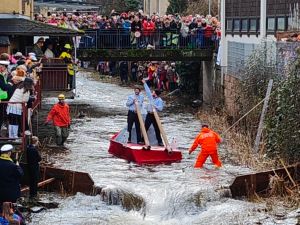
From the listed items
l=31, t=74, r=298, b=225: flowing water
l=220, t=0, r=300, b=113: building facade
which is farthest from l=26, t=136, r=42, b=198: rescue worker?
l=220, t=0, r=300, b=113: building facade

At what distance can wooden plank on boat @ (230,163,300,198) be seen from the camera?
1775 cm

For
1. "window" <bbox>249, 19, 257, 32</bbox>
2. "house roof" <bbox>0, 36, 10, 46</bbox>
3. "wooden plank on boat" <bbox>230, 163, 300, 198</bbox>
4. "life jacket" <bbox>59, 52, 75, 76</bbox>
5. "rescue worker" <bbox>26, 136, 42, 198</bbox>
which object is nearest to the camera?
"rescue worker" <bbox>26, 136, 42, 198</bbox>

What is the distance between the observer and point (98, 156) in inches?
886

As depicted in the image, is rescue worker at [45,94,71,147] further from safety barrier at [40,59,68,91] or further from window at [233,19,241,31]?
window at [233,19,241,31]

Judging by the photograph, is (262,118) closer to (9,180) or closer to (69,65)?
(69,65)

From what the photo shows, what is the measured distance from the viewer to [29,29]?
89.8 ft

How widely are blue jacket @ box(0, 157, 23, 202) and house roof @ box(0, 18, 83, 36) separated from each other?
1369 centimetres

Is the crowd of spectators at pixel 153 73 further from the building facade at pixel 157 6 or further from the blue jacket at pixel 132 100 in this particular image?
the blue jacket at pixel 132 100

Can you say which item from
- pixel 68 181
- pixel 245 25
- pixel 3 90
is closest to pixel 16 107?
pixel 3 90

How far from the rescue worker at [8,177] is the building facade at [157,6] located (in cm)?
5455

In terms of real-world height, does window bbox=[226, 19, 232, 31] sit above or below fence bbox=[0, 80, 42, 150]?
above

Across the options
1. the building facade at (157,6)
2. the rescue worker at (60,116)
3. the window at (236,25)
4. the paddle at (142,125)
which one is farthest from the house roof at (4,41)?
the building facade at (157,6)

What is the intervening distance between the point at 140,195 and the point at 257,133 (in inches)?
230

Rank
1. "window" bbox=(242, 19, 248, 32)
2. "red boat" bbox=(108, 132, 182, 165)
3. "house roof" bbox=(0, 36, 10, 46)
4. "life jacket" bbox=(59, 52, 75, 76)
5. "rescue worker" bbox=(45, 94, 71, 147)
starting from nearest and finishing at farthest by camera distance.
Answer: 1. "red boat" bbox=(108, 132, 182, 165)
2. "rescue worker" bbox=(45, 94, 71, 147)
3. "house roof" bbox=(0, 36, 10, 46)
4. "life jacket" bbox=(59, 52, 75, 76)
5. "window" bbox=(242, 19, 248, 32)
